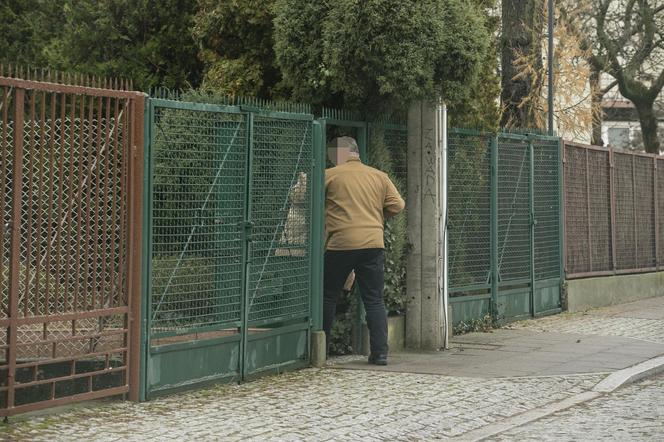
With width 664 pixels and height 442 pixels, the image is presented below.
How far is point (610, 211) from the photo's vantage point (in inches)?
703

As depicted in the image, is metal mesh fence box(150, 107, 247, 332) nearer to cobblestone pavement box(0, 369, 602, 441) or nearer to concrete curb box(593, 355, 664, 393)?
cobblestone pavement box(0, 369, 602, 441)

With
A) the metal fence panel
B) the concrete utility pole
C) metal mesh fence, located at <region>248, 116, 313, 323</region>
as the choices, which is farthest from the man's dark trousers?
the metal fence panel

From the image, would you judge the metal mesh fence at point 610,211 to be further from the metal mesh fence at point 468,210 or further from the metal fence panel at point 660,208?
the metal mesh fence at point 468,210

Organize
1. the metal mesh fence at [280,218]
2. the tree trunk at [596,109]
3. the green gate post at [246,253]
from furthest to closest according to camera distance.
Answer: the tree trunk at [596,109], the metal mesh fence at [280,218], the green gate post at [246,253]

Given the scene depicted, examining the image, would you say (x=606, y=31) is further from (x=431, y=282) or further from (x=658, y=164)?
(x=431, y=282)

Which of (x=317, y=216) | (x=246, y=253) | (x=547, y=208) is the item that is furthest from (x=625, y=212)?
(x=246, y=253)

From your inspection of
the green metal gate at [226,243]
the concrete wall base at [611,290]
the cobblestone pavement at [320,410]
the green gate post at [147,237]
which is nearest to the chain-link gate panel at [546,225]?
the concrete wall base at [611,290]

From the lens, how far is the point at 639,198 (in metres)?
19.1

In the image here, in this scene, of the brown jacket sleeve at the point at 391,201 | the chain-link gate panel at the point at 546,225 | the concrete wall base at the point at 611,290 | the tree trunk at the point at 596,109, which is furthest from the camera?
the tree trunk at the point at 596,109

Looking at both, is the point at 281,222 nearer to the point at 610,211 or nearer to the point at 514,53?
the point at 610,211

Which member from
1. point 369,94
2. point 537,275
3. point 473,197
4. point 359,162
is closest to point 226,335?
point 359,162

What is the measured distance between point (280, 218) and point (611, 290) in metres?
8.97

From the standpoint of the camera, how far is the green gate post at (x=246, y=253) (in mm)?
9430

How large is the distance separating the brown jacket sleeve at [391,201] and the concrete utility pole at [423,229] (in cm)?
108
